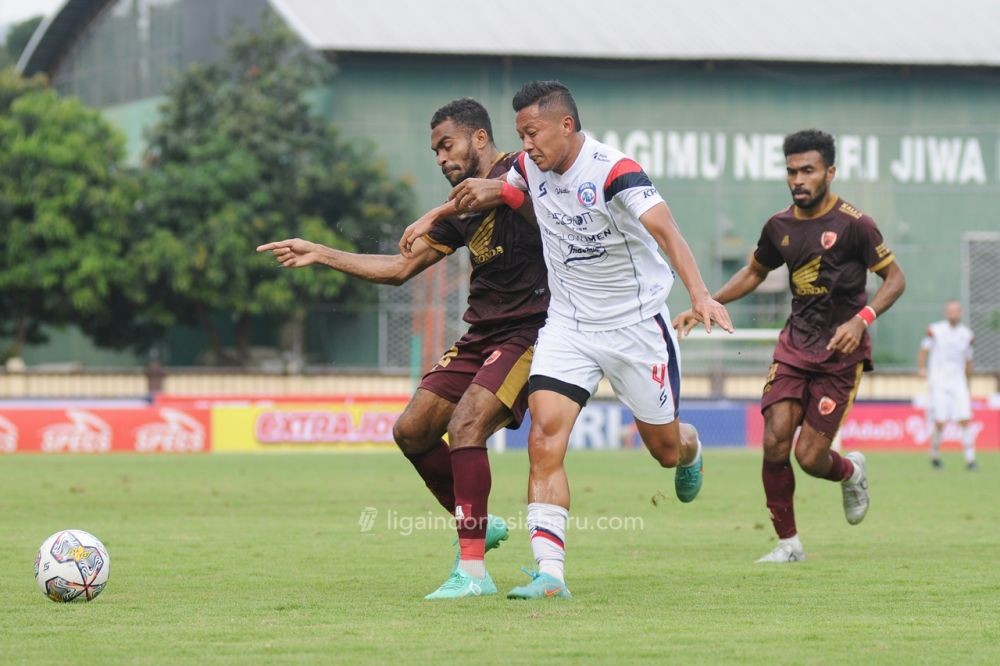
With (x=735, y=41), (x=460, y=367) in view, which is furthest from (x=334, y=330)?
(x=460, y=367)

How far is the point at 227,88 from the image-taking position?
38.8 meters

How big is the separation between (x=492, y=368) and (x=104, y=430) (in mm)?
19723

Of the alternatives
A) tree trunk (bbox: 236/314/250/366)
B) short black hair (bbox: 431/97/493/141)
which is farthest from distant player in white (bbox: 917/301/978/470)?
tree trunk (bbox: 236/314/250/366)

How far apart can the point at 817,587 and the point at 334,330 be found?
2756 cm

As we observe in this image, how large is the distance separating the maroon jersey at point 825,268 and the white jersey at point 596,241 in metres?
2.21

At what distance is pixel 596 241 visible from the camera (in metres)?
7.94

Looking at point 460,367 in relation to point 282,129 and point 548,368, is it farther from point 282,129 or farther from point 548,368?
point 282,129

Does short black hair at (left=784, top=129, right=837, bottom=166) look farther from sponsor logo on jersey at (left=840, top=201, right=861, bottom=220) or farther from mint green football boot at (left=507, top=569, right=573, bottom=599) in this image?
mint green football boot at (left=507, top=569, right=573, bottom=599)

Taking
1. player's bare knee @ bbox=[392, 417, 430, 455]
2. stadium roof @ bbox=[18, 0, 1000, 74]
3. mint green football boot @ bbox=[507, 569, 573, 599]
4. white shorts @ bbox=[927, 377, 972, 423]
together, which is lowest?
white shorts @ bbox=[927, 377, 972, 423]

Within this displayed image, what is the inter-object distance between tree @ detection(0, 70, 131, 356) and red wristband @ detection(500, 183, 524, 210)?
30190 millimetres

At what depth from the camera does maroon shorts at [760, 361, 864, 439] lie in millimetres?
10125

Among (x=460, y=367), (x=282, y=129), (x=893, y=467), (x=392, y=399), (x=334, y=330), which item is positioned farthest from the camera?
(x=282, y=129)

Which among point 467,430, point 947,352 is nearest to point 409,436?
point 467,430

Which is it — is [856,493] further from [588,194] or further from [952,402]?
[952,402]
